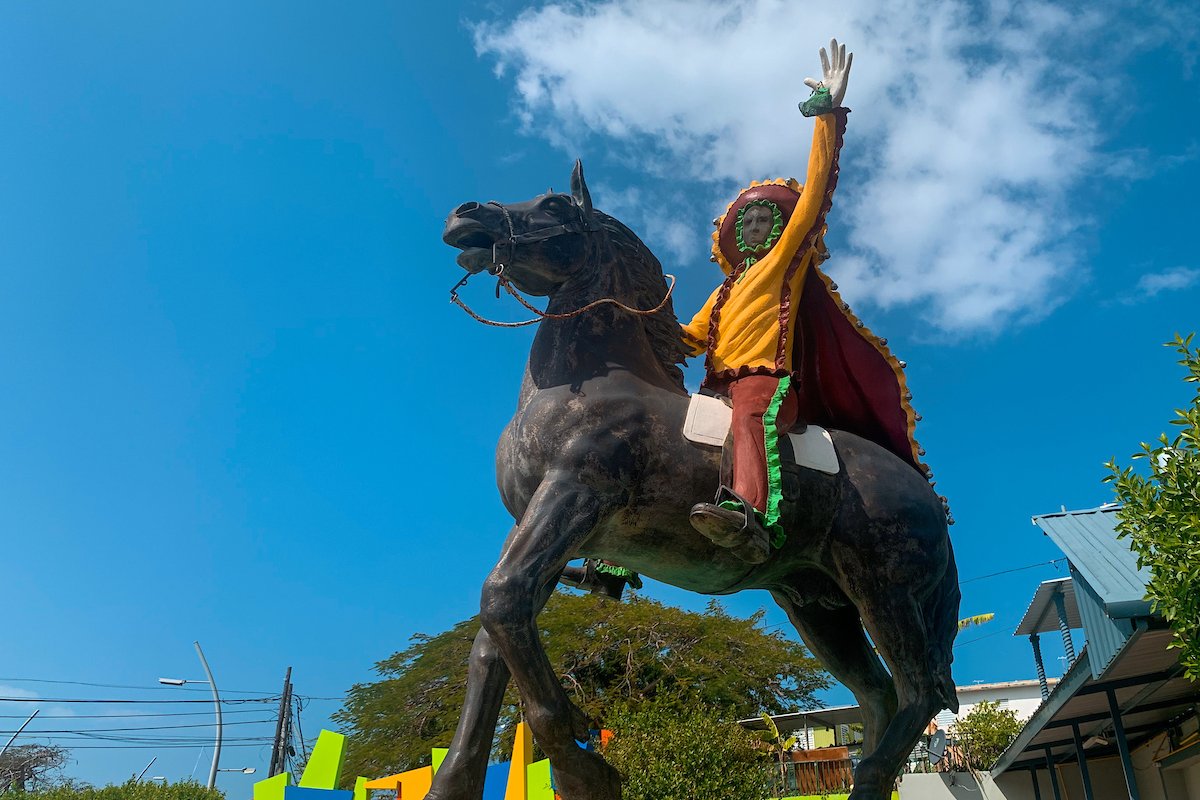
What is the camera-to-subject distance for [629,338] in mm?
4332

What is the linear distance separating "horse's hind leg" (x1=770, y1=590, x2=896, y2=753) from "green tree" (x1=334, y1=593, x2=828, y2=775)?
873 inches

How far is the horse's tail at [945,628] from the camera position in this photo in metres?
4.18

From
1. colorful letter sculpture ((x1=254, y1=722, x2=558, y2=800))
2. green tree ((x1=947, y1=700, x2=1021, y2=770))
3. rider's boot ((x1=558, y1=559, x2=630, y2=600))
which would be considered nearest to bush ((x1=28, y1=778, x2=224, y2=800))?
colorful letter sculpture ((x1=254, y1=722, x2=558, y2=800))

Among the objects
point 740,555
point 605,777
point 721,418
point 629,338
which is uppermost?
point 629,338

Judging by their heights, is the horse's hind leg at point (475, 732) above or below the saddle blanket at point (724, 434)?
below

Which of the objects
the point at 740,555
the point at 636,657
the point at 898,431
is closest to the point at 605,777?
the point at 740,555

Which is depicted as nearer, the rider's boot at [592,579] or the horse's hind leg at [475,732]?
the horse's hind leg at [475,732]

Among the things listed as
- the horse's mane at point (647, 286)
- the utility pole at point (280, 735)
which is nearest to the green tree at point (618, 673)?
the utility pole at point (280, 735)

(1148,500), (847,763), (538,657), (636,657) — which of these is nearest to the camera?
(538,657)

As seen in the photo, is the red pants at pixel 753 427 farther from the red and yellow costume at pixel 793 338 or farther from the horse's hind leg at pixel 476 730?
the horse's hind leg at pixel 476 730

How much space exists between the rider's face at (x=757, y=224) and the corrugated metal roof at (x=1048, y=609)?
1199 cm

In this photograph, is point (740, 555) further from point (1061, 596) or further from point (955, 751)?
point (955, 751)

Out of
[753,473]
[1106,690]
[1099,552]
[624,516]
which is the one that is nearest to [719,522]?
[753,473]

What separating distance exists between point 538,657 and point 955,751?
26123 millimetres
